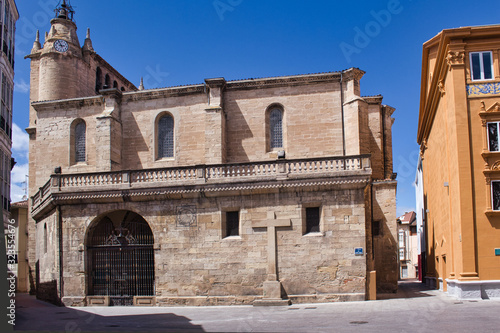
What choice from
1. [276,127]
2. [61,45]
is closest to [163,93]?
[276,127]

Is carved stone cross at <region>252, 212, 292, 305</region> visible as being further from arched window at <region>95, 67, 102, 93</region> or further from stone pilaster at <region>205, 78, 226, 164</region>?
arched window at <region>95, 67, 102, 93</region>

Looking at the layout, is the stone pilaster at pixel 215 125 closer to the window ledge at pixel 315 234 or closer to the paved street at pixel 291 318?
the window ledge at pixel 315 234

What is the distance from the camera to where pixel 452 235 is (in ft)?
68.3

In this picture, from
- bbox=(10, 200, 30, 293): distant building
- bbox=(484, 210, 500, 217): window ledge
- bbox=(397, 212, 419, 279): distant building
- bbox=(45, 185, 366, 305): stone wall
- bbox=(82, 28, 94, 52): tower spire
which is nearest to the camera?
bbox=(484, 210, 500, 217): window ledge

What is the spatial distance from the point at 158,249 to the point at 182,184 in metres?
2.75

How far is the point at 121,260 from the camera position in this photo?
2200 cm

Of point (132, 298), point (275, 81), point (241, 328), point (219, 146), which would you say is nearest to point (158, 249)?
point (132, 298)

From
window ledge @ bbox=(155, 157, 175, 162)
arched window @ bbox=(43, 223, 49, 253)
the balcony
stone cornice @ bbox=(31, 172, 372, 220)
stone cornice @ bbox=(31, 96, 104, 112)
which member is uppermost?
stone cornice @ bbox=(31, 96, 104, 112)

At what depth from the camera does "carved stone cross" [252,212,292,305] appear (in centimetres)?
2011

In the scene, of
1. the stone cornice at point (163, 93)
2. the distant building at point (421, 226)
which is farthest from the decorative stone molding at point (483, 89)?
the distant building at point (421, 226)

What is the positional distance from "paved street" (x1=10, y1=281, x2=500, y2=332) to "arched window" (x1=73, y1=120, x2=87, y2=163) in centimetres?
977

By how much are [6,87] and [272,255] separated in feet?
57.5

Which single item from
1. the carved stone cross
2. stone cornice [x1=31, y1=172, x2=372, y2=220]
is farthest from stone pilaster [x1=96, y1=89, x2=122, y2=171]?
the carved stone cross

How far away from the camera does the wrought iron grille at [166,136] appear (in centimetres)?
2766
